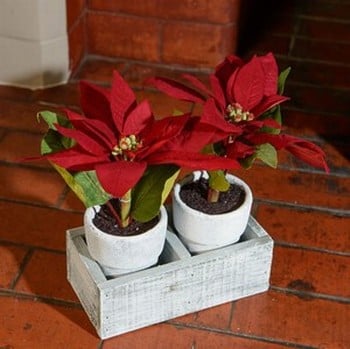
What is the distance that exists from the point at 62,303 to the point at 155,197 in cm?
32

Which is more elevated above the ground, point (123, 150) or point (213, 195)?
point (123, 150)

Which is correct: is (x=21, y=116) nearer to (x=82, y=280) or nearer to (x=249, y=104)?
(x=82, y=280)

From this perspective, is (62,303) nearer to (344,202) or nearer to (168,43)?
(344,202)

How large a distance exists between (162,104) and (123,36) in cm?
25

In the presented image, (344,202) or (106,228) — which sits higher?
(106,228)

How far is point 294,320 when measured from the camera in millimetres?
1562

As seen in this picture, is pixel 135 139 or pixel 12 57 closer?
pixel 135 139

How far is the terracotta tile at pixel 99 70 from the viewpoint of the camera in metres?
2.26

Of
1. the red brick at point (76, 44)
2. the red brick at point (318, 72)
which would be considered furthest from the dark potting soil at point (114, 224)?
the red brick at point (318, 72)

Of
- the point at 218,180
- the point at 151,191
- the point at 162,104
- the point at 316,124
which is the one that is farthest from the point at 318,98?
the point at 151,191

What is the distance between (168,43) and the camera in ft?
7.49

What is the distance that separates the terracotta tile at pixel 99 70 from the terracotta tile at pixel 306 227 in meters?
0.64

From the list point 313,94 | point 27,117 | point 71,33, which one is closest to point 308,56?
point 313,94

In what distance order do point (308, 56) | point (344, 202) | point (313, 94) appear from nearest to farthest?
point (344, 202) < point (313, 94) < point (308, 56)
